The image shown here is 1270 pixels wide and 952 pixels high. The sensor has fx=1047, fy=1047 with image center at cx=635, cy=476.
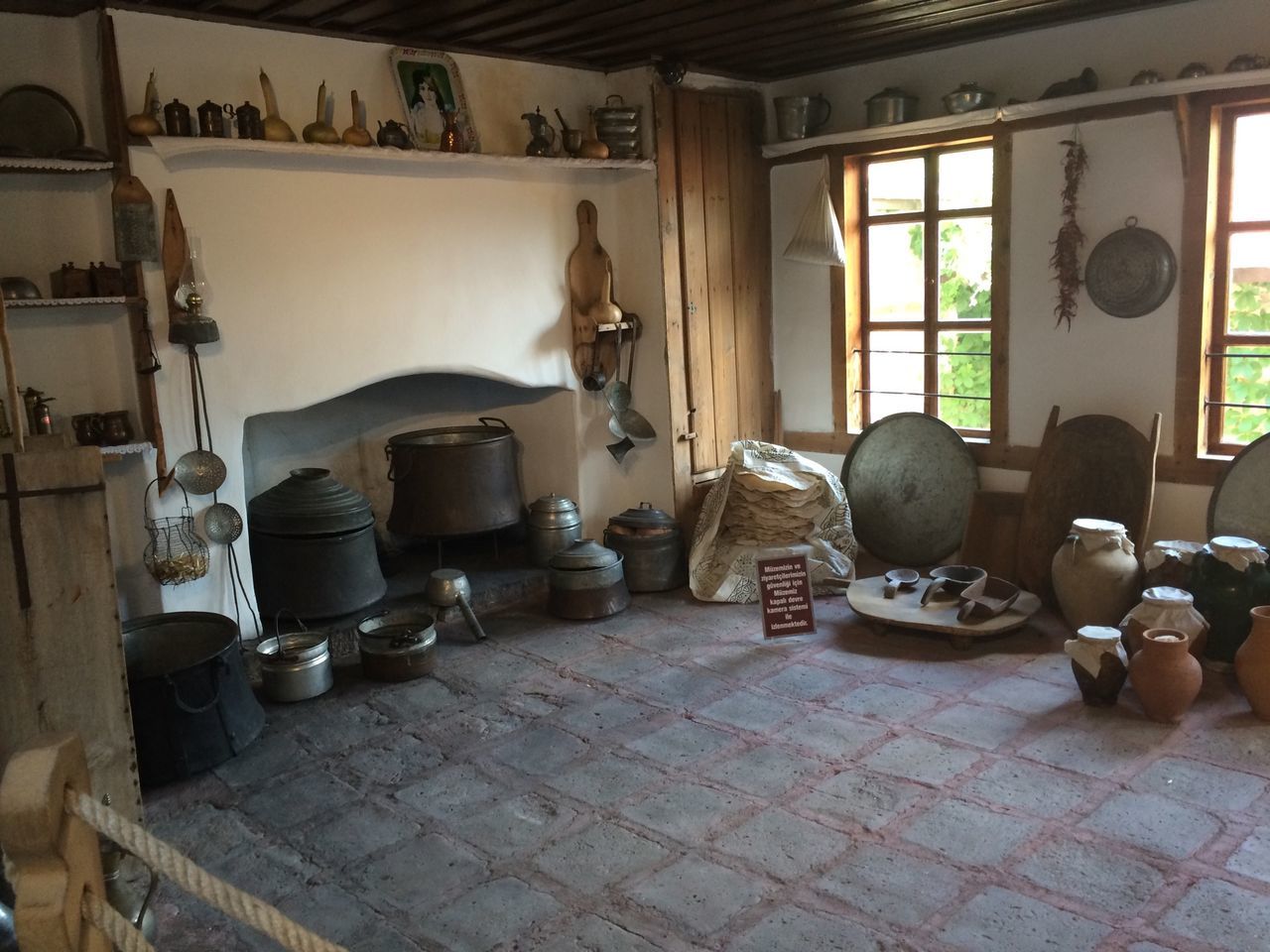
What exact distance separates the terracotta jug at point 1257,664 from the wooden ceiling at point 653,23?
2.59 m

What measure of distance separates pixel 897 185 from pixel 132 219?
3.59 meters

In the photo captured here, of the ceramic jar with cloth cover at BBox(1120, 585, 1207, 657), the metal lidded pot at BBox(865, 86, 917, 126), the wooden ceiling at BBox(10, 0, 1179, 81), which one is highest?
the wooden ceiling at BBox(10, 0, 1179, 81)

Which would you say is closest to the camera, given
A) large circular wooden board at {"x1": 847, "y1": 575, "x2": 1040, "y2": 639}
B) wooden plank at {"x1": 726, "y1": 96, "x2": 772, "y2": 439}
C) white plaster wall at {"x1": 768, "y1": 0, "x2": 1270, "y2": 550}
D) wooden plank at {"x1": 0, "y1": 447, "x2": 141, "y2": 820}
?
wooden plank at {"x1": 0, "y1": 447, "x2": 141, "y2": 820}

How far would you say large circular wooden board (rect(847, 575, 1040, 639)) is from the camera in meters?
4.27

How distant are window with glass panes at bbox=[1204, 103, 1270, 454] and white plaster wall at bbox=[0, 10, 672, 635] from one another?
8.26 feet

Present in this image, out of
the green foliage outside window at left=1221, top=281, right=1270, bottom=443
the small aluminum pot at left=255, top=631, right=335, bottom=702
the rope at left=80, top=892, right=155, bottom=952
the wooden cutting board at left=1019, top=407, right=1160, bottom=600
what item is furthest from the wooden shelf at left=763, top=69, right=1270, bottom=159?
the rope at left=80, top=892, right=155, bottom=952

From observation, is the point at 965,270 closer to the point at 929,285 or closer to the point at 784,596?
the point at 929,285

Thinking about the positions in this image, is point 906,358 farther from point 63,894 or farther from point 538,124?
point 63,894

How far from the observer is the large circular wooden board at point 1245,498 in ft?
13.8

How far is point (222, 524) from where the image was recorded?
415cm

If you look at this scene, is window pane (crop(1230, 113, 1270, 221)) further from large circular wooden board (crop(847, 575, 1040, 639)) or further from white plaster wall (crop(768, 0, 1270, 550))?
large circular wooden board (crop(847, 575, 1040, 639))

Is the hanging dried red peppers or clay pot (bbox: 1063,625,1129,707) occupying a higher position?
the hanging dried red peppers

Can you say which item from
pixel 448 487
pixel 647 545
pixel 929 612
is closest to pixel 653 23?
pixel 448 487

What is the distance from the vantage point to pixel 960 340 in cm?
525
